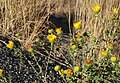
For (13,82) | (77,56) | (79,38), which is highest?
(79,38)

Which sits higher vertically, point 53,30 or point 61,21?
point 53,30

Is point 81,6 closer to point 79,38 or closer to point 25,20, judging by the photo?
point 25,20

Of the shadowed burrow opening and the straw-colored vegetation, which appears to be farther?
the shadowed burrow opening

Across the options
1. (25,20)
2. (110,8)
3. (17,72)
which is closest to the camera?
(17,72)

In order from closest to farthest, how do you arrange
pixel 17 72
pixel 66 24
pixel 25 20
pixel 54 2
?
pixel 17 72 < pixel 25 20 < pixel 54 2 < pixel 66 24

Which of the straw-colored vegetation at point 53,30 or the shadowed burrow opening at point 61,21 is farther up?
the straw-colored vegetation at point 53,30

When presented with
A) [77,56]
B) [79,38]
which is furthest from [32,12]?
[79,38]

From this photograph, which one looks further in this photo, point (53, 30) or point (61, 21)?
point (61, 21)

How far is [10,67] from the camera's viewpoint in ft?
8.90

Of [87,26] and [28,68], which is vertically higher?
[87,26]

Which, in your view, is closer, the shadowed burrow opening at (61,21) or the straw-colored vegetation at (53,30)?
the straw-colored vegetation at (53,30)

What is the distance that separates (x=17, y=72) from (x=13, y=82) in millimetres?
139

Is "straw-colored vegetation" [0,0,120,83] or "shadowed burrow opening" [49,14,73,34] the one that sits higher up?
"straw-colored vegetation" [0,0,120,83]

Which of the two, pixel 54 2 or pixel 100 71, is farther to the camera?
pixel 54 2
